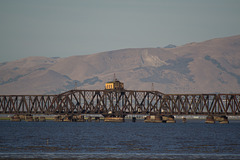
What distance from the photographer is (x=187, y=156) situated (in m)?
78.4

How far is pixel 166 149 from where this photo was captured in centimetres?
9044

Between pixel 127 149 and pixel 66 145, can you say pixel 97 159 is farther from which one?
pixel 66 145

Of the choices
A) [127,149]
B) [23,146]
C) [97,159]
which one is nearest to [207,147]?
[127,149]

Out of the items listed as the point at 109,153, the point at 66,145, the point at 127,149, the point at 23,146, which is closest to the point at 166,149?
the point at 127,149

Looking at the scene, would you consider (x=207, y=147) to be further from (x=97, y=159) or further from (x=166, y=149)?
(x=97, y=159)

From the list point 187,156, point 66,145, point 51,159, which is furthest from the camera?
point 66,145

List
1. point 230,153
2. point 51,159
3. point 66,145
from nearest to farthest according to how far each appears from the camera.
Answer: point 51,159 < point 230,153 < point 66,145

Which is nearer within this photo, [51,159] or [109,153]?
[51,159]

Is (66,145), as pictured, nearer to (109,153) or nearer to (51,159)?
(109,153)

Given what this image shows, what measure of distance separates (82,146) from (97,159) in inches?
849

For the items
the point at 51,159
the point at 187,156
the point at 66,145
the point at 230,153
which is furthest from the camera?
the point at 66,145

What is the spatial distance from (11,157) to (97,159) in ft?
43.0

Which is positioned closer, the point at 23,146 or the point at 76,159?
the point at 76,159

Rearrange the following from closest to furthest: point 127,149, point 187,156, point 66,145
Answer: point 187,156, point 127,149, point 66,145
